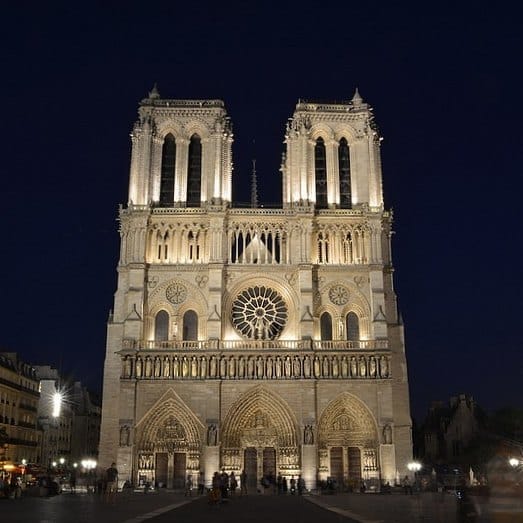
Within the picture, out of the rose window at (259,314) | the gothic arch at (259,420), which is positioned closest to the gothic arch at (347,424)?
the gothic arch at (259,420)

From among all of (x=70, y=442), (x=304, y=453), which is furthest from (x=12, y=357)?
(x=304, y=453)

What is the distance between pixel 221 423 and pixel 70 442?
29.5 meters

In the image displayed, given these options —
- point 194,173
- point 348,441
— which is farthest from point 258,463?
point 194,173

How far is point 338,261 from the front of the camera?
46.7 metres

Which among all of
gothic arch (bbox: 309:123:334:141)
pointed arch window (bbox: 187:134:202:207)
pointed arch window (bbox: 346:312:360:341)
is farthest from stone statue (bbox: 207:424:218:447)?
gothic arch (bbox: 309:123:334:141)

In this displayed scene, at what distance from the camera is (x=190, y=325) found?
45.8 meters

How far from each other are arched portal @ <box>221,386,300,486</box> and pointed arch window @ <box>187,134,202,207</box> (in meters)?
13.5

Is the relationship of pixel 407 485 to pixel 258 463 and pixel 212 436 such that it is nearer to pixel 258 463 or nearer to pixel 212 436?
pixel 258 463

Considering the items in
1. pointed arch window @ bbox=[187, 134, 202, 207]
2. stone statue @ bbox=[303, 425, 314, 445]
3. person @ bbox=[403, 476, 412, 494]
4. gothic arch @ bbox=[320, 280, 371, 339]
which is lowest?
person @ bbox=[403, 476, 412, 494]

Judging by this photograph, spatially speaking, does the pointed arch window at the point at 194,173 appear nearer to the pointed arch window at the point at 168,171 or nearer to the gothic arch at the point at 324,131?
the pointed arch window at the point at 168,171

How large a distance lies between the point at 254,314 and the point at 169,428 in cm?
859

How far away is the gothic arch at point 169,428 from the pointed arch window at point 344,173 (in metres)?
16.8

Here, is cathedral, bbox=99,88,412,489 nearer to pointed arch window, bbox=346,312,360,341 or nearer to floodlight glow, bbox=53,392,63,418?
pointed arch window, bbox=346,312,360,341

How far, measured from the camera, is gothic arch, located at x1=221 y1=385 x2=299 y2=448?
42.8 meters
